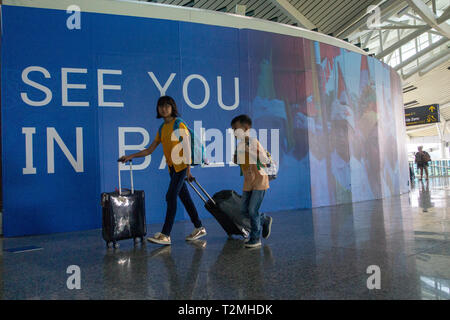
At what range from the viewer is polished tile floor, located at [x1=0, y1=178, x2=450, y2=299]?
2395mm

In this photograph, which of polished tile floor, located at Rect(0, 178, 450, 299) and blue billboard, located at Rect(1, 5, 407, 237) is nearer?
polished tile floor, located at Rect(0, 178, 450, 299)

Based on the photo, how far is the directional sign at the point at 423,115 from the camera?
1047 inches

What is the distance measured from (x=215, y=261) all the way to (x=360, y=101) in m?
6.92

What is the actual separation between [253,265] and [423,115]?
28549 mm

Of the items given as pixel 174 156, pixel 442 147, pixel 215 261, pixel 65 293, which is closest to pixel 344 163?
pixel 174 156

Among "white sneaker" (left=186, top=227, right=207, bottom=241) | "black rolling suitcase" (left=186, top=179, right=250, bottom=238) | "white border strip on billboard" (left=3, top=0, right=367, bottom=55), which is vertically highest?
"white border strip on billboard" (left=3, top=0, right=367, bottom=55)

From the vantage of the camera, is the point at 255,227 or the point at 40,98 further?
the point at 40,98

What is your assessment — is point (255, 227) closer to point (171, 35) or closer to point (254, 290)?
point (254, 290)

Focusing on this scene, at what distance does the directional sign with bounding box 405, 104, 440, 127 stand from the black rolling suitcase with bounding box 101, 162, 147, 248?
2726 cm

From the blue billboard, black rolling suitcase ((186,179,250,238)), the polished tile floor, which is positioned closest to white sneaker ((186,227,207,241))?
the polished tile floor

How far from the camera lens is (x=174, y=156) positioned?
423 cm

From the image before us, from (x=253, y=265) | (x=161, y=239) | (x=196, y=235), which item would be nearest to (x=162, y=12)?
(x=196, y=235)

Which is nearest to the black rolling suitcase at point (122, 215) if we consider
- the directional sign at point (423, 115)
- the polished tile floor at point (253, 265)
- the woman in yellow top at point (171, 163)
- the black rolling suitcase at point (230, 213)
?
the polished tile floor at point (253, 265)

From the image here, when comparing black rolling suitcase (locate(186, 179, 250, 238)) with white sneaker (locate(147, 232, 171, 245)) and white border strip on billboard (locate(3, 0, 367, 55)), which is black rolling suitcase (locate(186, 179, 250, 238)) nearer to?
white sneaker (locate(147, 232, 171, 245))
